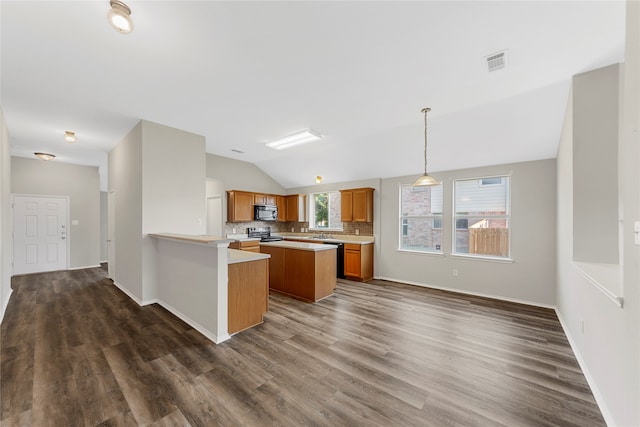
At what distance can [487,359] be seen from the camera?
2439 mm

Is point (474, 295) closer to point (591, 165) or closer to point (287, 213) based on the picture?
point (591, 165)

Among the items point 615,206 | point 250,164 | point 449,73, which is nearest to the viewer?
point 615,206

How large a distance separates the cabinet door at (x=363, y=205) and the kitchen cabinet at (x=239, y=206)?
2795mm

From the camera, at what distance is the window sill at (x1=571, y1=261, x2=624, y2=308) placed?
1611 millimetres

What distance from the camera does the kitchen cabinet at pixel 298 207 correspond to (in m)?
7.30

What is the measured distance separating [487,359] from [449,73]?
2.89m

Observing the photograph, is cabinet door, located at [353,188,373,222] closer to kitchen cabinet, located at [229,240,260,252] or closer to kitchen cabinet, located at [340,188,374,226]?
kitchen cabinet, located at [340,188,374,226]

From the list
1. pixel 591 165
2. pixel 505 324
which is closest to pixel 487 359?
pixel 505 324

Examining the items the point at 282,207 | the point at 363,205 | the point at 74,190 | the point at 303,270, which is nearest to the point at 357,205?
the point at 363,205

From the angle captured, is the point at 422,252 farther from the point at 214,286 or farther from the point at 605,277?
the point at 214,286

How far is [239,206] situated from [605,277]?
621 cm

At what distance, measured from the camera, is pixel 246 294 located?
3.05 meters

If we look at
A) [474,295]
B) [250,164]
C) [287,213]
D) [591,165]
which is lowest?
[474,295]

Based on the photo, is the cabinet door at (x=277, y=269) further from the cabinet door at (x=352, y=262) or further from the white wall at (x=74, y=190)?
the white wall at (x=74, y=190)
